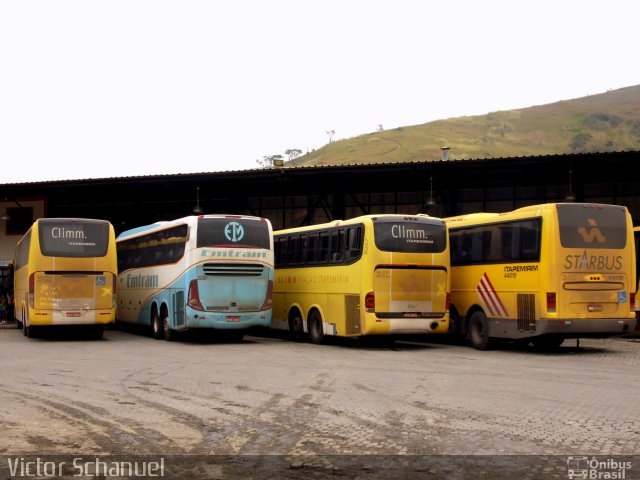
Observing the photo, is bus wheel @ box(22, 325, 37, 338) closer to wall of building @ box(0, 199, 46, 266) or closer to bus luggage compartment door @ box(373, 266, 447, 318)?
bus luggage compartment door @ box(373, 266, 447, 318)

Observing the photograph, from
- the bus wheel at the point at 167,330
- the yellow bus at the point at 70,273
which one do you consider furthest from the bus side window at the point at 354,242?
the yellow bus at the point at 70,273

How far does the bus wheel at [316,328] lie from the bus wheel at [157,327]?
4.56 m

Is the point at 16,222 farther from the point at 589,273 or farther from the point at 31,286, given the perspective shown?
the point at 589,273

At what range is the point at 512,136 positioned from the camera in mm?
161625

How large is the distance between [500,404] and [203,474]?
5018 millimetres

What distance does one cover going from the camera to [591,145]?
494 feet

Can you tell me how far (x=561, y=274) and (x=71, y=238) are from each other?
509 inches

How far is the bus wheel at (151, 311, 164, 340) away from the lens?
25222mm

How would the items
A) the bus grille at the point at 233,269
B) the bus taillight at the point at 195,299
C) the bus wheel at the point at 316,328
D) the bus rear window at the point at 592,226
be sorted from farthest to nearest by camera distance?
1. the bus wheel at the point at 316,328
2. the bus grille at the point at 233,269
3. the bus taillight at the point at 195,299
4. the bus rear window at the point at 592,226

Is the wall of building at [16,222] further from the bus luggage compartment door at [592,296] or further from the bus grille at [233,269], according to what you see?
the bus luggage compartment door at [592,296]

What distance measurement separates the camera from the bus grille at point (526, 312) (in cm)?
1888

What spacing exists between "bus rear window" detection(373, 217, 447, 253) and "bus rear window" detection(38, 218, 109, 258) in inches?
324

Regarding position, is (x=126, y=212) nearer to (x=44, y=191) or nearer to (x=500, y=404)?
(x=44, y=191)

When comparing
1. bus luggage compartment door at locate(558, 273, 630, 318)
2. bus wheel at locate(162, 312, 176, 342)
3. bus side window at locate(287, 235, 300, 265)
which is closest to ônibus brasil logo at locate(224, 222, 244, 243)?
bus side window at locate(287, 235, 300, 265)
